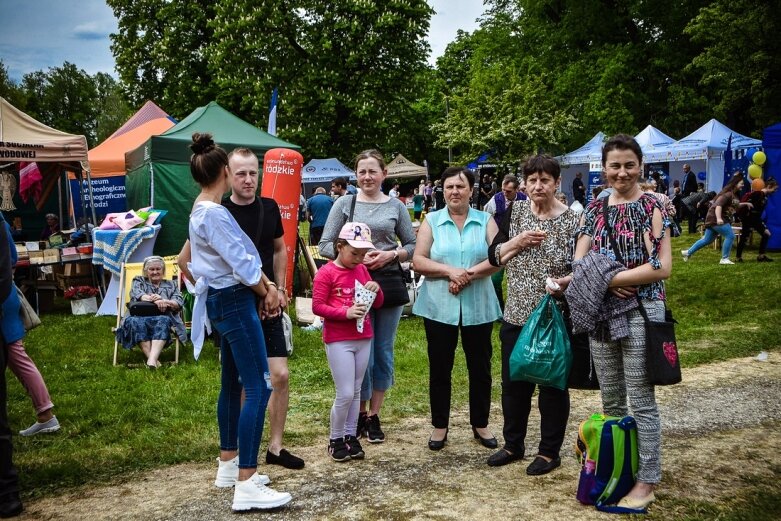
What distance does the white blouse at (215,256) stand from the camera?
3518mm

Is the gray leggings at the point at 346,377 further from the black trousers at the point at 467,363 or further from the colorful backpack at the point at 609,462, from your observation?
the colorful backpack at the point at 609,462

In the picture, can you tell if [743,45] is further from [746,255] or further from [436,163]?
[436,163]

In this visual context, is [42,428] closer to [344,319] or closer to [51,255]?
[344,319]

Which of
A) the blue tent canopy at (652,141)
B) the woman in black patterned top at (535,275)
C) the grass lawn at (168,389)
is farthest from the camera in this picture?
the blue tent canopy at (652,141)

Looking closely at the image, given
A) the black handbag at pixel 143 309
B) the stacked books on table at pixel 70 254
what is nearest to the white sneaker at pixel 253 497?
the black handbag at pixel 143 309

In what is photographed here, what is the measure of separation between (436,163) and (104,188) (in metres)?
37.3

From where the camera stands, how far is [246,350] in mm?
3674

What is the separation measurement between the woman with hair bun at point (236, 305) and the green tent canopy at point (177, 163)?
28.5 feet

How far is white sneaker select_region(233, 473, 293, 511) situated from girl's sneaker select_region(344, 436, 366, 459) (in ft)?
2.93

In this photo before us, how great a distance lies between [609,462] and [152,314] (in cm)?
577

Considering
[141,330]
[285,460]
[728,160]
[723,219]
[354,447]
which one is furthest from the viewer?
[728,160]

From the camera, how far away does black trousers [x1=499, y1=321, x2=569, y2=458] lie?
13.9 feet

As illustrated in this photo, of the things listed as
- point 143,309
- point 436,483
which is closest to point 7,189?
point 143,309

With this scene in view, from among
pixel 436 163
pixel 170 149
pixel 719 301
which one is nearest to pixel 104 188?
pixel 170 149
